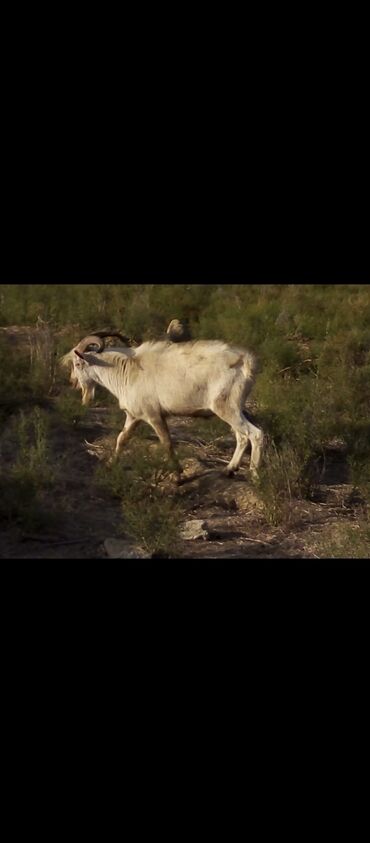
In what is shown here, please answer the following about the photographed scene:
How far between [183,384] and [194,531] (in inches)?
72.2

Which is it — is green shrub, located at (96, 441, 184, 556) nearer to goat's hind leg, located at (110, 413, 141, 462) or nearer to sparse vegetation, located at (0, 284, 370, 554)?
sparse vegetation, located at (0, 284, 370, 554)

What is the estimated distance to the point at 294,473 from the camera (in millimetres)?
10422

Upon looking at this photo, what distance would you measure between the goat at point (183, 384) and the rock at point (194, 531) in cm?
100

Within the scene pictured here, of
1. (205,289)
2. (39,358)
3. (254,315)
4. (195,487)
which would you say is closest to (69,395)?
(39,358)

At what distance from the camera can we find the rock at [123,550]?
28.7ft

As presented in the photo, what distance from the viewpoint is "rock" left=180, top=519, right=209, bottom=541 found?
941cm

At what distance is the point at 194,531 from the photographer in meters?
9.51

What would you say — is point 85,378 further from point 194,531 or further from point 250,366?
point 194,531

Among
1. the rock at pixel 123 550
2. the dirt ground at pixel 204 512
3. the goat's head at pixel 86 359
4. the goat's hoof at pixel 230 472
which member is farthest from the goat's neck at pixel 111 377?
the rock at pixel 123 550

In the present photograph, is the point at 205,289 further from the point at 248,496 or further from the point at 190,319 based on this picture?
the point at 248,496

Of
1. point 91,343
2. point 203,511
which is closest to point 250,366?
point 203,511

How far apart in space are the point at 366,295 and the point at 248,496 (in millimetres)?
9266

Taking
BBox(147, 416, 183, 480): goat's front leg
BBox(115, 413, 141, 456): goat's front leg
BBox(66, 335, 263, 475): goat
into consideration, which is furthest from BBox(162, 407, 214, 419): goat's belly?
BBox(115, 413, 141, 456): goat's front leg

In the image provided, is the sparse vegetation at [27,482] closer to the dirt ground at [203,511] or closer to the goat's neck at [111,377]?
the dirt ground at [203,511]
